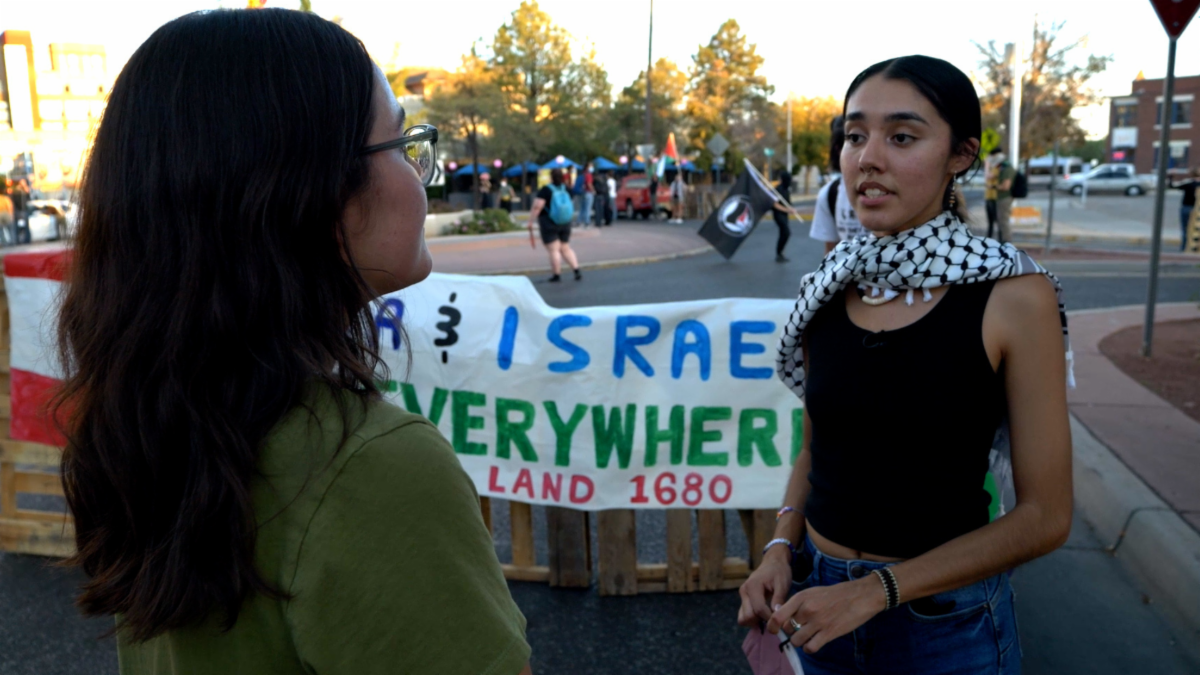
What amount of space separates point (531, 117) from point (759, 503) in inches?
1815

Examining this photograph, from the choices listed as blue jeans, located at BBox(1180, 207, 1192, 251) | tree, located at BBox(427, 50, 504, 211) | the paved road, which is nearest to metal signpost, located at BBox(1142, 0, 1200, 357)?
the paved road

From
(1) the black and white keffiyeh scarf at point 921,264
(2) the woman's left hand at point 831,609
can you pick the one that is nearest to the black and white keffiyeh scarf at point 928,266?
(1) the black and white keffiyeh scarf at point 921,264

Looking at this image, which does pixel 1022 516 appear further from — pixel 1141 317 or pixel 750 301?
pixel 1141 317

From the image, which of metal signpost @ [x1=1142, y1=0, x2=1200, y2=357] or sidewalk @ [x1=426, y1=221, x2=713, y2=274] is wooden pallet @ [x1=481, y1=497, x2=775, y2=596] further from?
sidewalk @ [x1=426, y1=221, x2=713, y2=274]

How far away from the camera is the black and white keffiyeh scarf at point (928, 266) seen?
5.53ft

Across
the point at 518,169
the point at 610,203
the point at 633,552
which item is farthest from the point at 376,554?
the point at 518,169

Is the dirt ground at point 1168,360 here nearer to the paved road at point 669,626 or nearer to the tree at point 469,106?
the paved road at point 669,626

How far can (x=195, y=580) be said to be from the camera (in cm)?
98

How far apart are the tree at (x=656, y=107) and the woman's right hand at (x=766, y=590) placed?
178 ft

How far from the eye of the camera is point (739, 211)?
53.9ft

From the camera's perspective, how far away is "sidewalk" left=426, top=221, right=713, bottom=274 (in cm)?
1767

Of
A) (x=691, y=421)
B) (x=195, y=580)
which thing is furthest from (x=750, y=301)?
(x=195, y=580)

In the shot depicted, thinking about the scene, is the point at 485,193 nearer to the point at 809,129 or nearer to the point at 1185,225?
the point at 1185,225

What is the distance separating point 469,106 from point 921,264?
4106 centimetres
